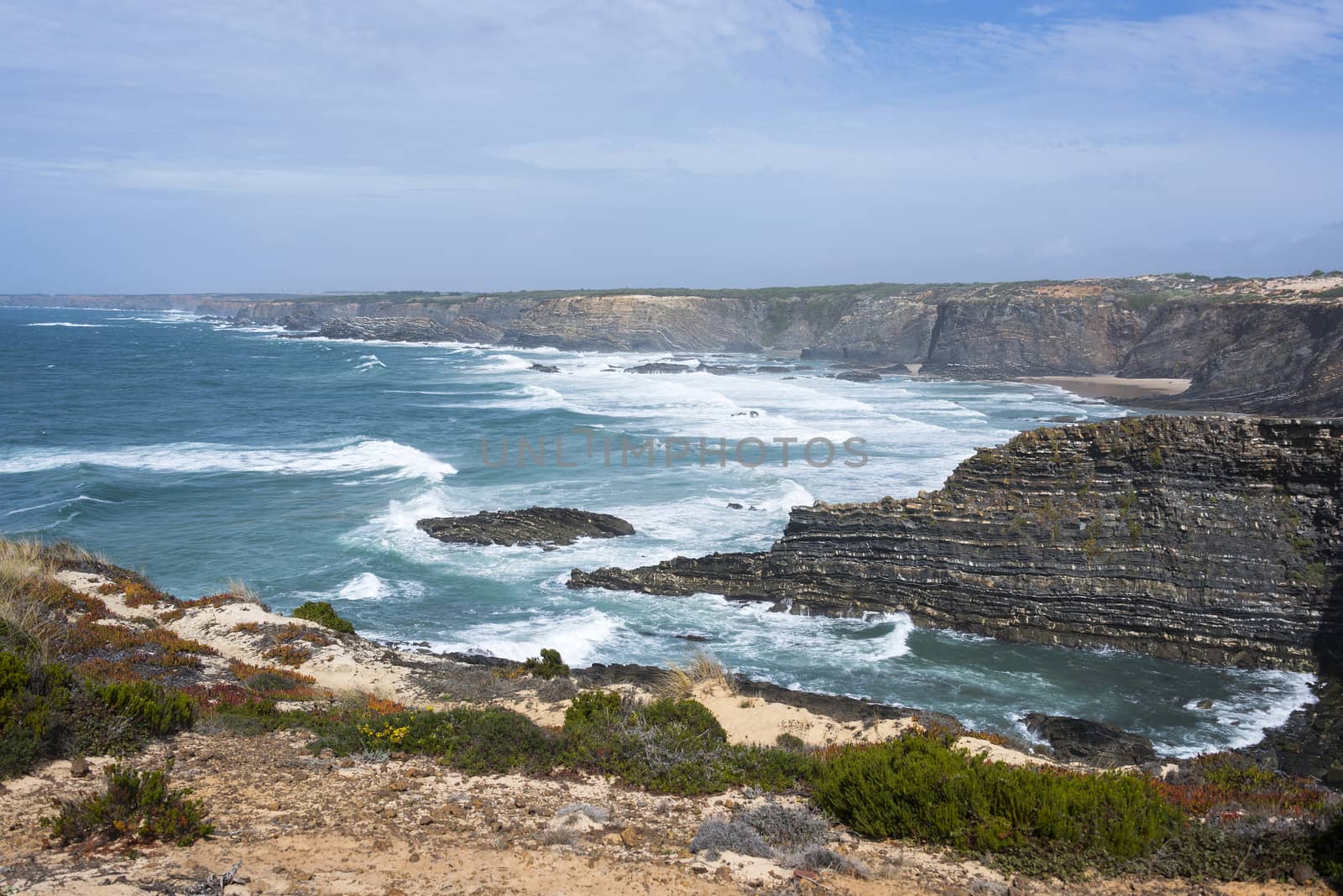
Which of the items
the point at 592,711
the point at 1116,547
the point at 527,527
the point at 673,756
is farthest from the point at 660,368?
the point at 673,756

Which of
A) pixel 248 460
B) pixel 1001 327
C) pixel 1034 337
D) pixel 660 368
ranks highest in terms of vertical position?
pixel 1001 327

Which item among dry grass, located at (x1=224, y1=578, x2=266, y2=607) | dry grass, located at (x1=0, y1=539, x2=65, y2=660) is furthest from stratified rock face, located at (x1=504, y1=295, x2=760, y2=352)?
dry grass, located at (x1=0, y1=539, x2=65, y2=660)

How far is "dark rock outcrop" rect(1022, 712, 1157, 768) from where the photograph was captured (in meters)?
11.8

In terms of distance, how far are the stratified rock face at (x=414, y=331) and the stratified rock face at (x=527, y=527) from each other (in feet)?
283

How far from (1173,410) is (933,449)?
18443mm

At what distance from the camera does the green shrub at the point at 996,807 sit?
21.3 feet

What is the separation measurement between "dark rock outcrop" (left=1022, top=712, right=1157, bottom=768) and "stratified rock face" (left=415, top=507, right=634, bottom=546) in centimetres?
1279

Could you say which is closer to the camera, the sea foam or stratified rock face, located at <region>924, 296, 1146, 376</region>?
the sea foam

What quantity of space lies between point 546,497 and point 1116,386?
43198 mm

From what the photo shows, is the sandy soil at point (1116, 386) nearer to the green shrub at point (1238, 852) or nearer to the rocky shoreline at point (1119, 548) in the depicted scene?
the rocky shoreline at point (1119, 548)

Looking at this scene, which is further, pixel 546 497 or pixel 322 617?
pixel 546 497

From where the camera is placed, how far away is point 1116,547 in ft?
55.6

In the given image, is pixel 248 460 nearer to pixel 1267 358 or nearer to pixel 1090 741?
pixel 1090 741

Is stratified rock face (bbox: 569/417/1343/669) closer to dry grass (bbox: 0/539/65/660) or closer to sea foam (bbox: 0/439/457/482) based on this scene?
dry grass (bbox: 0/539/65/660)
